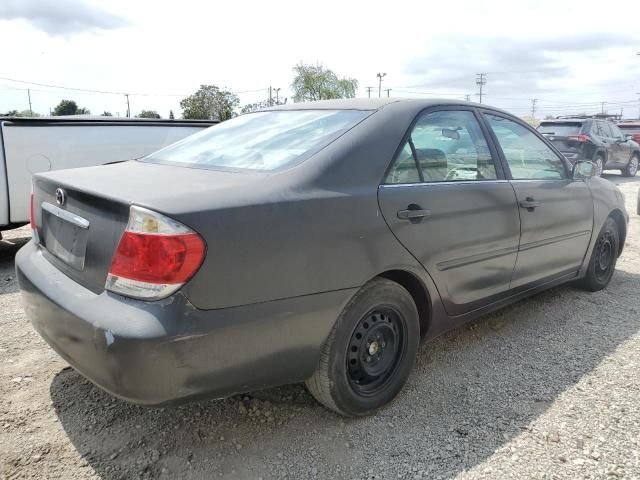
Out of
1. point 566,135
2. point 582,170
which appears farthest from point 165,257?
point 566,135

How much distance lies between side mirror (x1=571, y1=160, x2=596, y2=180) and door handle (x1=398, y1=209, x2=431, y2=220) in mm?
1991

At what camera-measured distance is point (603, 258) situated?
458 centimetres

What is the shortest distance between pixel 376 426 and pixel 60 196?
1857 mm

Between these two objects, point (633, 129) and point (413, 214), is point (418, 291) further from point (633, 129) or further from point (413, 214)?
point (633, 129)

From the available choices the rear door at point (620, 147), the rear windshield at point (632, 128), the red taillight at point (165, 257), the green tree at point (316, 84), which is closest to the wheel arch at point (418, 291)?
the red taillight at point (165, 257)

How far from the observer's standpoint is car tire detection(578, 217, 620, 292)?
4422 millimetres

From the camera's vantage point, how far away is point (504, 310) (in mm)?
4109

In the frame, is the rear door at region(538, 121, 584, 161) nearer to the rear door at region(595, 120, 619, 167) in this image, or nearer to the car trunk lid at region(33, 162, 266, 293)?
the rear door at region(595, 120, 619, 167)

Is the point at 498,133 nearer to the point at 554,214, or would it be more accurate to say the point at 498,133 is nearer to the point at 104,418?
the point at 554,214

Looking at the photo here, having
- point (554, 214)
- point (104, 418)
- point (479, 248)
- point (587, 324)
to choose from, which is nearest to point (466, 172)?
point (479, 248)

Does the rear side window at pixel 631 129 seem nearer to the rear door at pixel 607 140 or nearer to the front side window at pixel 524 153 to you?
the rear door at pixel 607 140

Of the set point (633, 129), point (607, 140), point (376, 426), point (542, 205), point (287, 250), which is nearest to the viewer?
point (287, 250)

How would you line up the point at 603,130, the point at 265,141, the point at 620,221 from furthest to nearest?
the point at 603,130
the point at 620,221
the point at 265,141

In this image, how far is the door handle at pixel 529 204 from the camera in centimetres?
334
